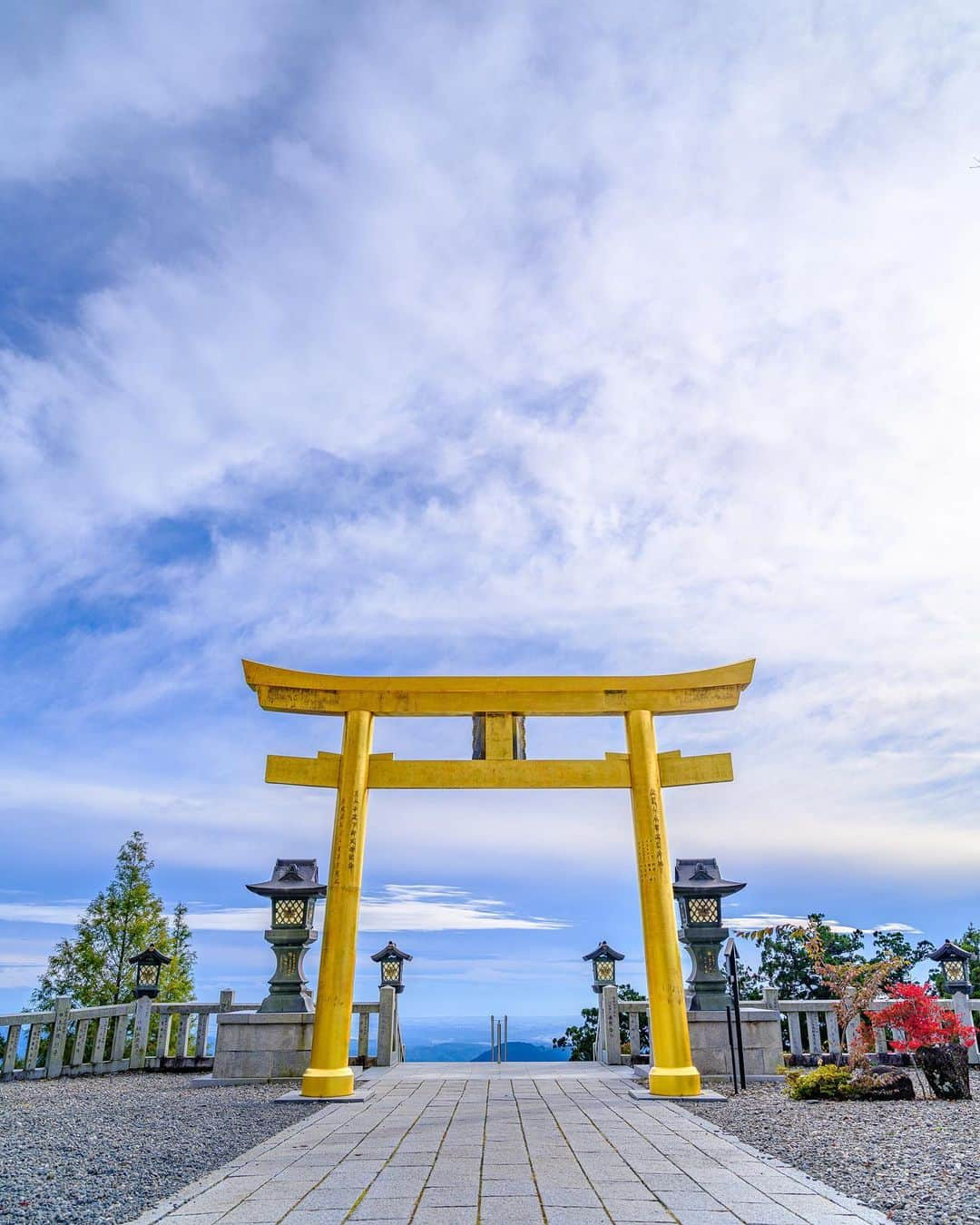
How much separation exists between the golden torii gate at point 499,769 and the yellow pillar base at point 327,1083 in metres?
0.01

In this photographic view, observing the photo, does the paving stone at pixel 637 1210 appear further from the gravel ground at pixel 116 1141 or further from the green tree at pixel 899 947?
the green tree at pixel 899 947

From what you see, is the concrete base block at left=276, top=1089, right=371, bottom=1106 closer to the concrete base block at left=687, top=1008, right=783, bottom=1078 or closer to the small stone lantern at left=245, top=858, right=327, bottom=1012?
the small stone lantern at left=245, top=858, right=327, bottom=1012

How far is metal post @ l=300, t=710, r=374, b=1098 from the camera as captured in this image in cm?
788

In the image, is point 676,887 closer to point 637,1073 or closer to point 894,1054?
point 637,1073

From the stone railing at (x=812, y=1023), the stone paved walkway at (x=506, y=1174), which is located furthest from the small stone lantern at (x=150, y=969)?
the stone railing at (x=812, y=1023)

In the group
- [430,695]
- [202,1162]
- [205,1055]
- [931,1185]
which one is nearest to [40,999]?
[205,1055]

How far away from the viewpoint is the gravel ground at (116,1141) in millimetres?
4375

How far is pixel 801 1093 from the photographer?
8.00 metres

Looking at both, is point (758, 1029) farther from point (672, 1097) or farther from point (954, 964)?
point (954, 964)

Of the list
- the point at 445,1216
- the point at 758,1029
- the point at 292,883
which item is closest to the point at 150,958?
the point at 292,883

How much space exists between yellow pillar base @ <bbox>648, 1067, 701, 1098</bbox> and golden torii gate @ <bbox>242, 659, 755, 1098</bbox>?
0.01 metres

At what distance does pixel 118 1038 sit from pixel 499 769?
27.5 feet

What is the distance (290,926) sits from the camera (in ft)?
36.7

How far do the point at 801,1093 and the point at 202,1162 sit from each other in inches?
229
